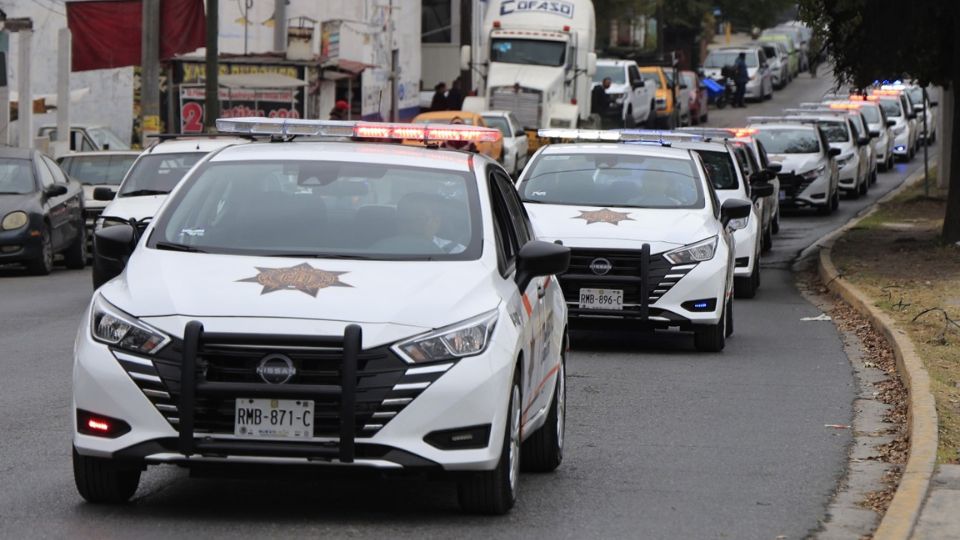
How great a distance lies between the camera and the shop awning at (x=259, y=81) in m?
39.4

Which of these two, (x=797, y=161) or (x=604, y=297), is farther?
(x=797, y=161)

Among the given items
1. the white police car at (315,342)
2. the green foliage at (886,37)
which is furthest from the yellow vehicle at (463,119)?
the white police car at (315,342)

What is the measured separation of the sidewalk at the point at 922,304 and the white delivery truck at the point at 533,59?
11258 mm

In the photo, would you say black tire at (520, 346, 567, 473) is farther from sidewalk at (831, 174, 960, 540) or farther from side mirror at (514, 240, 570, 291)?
sidewalk at (831, 174, 960, 540)

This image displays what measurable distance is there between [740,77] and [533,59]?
23947mm

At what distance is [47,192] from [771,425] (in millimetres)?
14559

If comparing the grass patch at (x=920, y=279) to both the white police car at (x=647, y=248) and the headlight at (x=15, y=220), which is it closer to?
the white police car at (x=647, y=248)

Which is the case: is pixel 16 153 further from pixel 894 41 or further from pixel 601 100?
pixel 601 100

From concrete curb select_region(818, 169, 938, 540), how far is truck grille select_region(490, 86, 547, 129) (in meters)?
25.9

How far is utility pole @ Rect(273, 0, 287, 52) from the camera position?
4578 centimetres

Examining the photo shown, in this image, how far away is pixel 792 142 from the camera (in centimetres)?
3369

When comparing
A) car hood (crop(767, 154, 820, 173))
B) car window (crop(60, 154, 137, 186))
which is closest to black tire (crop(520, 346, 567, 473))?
car window (crop(60, 154, 137, 186))

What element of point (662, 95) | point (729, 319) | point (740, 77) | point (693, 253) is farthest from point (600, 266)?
point (740, 77)

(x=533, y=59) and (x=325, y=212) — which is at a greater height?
(x=533, y=59)
